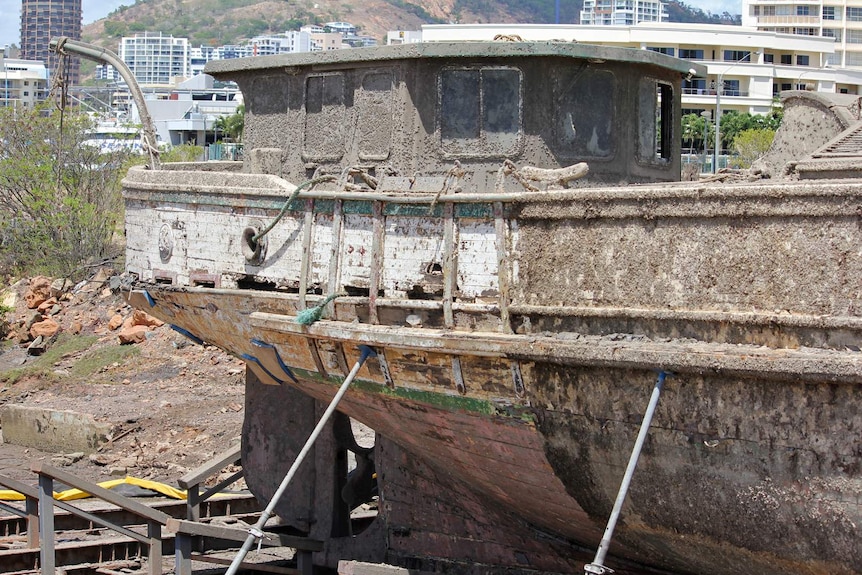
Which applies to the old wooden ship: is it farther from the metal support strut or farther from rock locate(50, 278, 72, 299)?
rock locate(50, 278, 72, 299)

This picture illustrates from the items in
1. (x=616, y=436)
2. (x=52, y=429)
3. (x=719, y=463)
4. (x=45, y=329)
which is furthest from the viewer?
(x=45, y=329)

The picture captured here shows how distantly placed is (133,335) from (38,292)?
4020 mm

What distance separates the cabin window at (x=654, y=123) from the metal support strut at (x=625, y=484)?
9.45 feet

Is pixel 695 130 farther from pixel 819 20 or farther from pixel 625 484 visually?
pixel 819 20

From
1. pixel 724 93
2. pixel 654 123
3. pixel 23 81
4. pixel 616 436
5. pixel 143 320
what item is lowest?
pixel 143 320

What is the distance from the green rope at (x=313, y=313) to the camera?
7.57 m

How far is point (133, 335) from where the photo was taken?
19203 millimetres

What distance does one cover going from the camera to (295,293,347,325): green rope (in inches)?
298

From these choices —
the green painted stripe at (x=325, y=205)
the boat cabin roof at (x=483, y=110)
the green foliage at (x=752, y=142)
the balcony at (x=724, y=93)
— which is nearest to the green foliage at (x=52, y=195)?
the green painted stripe at (x=325, y=205)

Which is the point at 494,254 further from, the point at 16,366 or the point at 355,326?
the point at 16,366

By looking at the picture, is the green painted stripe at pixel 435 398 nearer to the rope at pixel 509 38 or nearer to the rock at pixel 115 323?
the rope at pixel 509 38

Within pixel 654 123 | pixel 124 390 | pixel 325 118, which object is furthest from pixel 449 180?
pixel 124 390

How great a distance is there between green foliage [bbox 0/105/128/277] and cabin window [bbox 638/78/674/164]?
672 inches

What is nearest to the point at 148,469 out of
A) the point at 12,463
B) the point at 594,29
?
the point at 12,463
